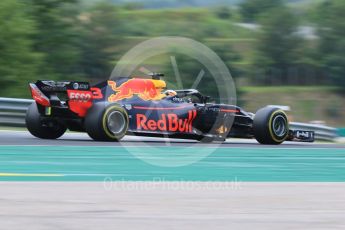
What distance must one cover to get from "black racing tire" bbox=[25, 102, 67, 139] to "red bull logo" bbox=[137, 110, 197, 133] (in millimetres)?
1682

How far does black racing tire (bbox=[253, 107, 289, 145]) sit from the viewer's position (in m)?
17.8

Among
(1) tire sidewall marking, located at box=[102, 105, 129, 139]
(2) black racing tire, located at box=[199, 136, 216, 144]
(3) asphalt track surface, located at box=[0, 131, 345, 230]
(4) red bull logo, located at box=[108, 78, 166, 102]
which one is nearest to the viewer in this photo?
(3) asphalt track surface, located at box=[0, 131, 345, 230]

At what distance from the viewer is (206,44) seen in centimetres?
10881

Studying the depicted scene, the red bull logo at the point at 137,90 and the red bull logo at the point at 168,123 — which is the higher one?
the red bull logo at the point at 137,90

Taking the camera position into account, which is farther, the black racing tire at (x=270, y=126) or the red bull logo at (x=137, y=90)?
the black racing tire at (x=270, y=126)

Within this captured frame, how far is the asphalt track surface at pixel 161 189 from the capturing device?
300 inches

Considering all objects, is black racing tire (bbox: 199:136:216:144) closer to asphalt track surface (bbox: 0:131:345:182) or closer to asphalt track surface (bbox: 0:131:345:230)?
asphalt track surface (bbox: 0:131:345:182)

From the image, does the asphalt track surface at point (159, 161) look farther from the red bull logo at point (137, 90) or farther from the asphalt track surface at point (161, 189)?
the red bull logo at point (137, 90)

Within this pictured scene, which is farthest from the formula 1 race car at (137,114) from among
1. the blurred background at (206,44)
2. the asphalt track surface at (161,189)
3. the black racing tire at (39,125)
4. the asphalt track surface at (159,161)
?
the blurred background at (206,44)

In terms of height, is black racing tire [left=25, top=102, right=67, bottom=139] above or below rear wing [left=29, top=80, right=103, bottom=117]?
below

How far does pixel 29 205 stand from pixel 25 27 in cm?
4357

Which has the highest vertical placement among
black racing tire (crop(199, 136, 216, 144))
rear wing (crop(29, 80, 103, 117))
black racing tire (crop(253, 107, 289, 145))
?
rear wing (crop(29, 80, 103, 117))

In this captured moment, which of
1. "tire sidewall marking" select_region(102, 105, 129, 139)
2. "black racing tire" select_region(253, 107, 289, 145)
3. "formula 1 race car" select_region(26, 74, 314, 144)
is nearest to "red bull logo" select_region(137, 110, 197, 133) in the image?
"formula 1 race car" select_region(26, 74, 314, 144)

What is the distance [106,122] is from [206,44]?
93.4 metres
